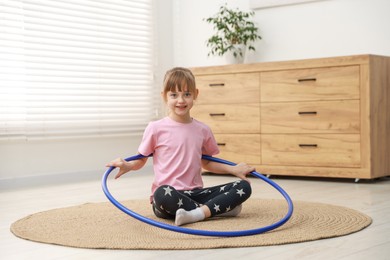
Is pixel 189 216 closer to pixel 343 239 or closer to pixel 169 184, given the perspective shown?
pixel 169 184

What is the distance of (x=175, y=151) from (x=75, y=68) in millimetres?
2202

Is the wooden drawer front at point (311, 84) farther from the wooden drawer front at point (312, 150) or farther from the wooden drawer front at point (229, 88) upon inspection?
the wooden drawer front at point (312, 150)

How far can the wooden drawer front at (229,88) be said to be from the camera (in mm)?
4422

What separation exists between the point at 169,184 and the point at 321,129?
5.90ft

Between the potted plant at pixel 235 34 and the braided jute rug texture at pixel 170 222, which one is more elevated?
the potted plant at pixel 235 34

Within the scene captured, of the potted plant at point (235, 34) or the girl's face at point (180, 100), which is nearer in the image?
the girl's face at point (180, 100)

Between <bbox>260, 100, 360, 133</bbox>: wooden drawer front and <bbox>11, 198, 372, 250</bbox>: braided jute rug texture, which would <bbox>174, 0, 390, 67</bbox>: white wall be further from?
<bbox>11, 198, 372, 250</bbox>: braided jute rug texture

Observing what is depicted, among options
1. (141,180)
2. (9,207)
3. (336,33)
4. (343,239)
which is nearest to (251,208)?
(343,239)

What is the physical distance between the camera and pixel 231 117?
14.9 feet

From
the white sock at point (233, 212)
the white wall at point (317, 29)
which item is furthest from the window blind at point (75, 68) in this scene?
the white sock at point (233, 212)

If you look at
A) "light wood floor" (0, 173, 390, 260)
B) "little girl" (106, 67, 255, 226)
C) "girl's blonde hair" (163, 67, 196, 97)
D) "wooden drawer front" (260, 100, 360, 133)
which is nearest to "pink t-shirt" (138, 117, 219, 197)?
"little girl" (106, 67, 255, 226)

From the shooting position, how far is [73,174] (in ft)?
15.1

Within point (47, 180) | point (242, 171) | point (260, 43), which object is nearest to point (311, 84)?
point (260, 43)

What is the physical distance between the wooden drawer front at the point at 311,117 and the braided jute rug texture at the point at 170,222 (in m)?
1.15
